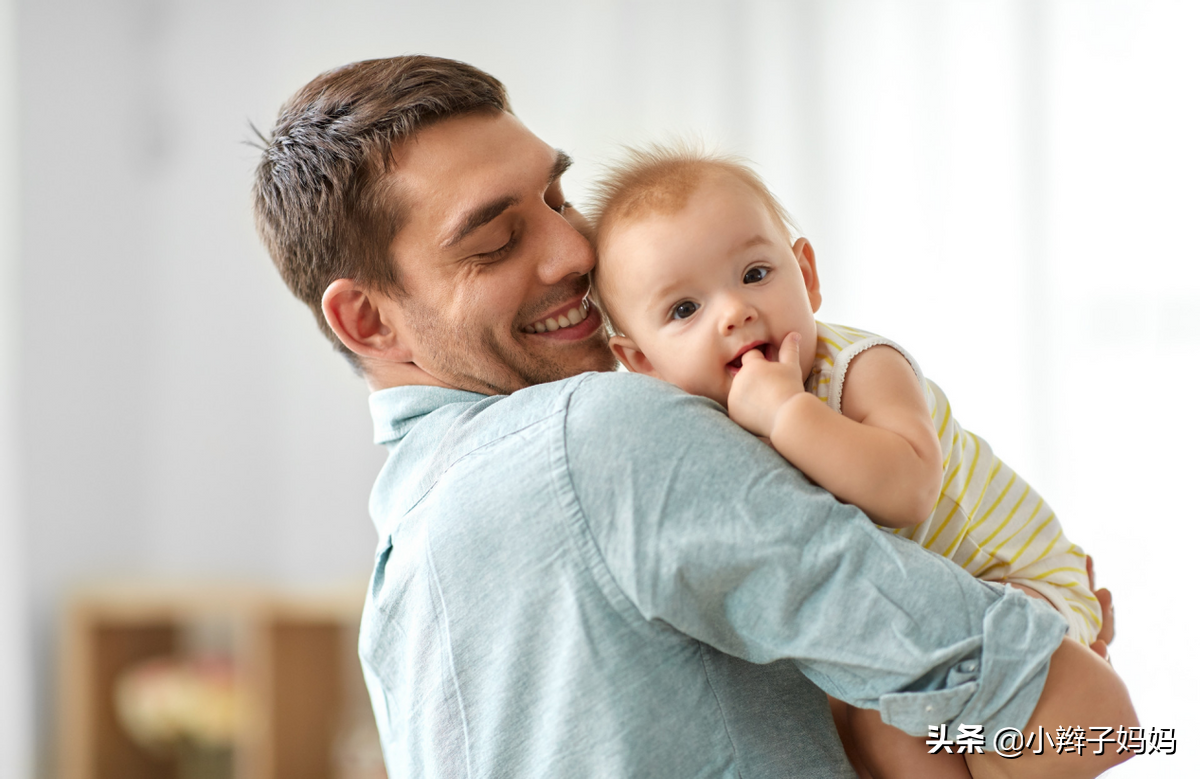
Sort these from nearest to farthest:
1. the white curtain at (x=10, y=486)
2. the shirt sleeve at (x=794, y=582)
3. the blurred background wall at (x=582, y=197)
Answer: the shirt sleeve at (x=794, y=582)
the blurred background wall at (x=582, y=197)
the white curtain at (x=10, y=486)

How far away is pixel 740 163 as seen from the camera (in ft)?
3.91

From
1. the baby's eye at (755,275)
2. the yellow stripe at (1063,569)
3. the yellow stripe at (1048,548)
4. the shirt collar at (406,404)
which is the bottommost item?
the yellow stripe at (1063,569)

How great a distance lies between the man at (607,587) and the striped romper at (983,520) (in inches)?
7.0

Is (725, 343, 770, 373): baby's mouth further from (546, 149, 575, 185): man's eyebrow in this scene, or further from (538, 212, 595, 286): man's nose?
(546, 149, 575, 185): man's eyebrow

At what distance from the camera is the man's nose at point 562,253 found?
47.5 inches

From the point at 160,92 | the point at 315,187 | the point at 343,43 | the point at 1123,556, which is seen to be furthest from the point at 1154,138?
the point at 160,92

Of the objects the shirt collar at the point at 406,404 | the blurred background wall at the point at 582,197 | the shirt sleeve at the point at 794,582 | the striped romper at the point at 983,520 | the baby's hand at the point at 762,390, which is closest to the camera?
the shirt sleeve at the point at 794,582

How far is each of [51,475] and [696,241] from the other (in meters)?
2.91

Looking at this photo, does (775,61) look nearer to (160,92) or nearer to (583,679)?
(160,92)

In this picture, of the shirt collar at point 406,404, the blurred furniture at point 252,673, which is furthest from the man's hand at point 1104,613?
the blurred furniture at point 252,673

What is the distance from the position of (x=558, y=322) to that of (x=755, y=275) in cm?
29

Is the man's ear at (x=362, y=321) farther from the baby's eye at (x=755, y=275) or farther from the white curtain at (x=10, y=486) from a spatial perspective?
the white curtain at (x=10, y=486)

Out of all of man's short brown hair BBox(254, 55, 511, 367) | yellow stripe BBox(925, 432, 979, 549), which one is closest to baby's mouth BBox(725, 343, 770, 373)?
yellow stripe BBox(925, 432, 979, 549)

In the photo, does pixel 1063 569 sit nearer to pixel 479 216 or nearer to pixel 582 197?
pixel 479 216
